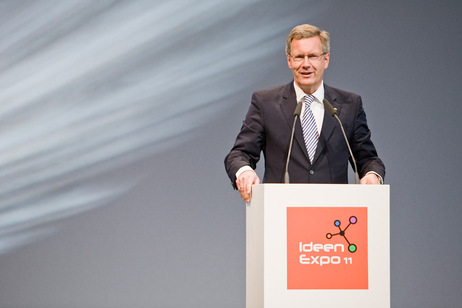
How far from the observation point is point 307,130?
7.16 feet

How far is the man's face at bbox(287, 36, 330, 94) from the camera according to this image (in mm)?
2168

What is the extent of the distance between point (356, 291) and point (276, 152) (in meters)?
0.68

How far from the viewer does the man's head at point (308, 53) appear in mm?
2170

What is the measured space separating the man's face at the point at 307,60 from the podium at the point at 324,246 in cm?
60

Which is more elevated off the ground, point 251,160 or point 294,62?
point 294,62

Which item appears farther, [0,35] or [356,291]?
[0,35]

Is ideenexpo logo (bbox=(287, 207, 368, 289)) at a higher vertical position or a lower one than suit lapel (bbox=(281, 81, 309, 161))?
lower

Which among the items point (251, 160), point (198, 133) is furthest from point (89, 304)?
point (251, 160)

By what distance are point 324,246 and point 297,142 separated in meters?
0.56

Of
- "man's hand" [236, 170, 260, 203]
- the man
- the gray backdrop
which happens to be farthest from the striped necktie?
the gray backdrop

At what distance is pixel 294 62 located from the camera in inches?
86.5

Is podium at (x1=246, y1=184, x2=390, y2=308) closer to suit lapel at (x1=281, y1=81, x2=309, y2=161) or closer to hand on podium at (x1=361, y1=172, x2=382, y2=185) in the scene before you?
hand on podium at (x1=361, y1=172, x2=382, y2=185)

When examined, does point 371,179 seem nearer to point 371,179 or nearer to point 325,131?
point 371,179

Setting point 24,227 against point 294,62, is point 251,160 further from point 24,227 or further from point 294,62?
point 24,227
